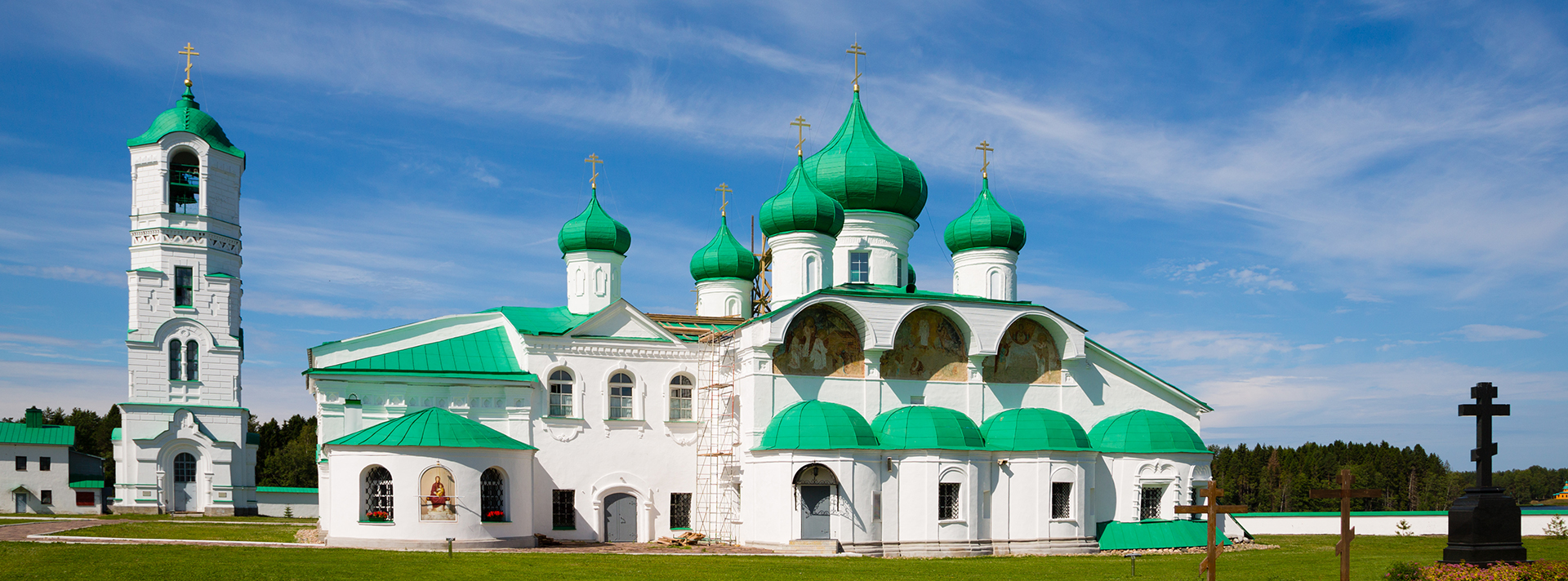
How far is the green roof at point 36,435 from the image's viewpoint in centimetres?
3688

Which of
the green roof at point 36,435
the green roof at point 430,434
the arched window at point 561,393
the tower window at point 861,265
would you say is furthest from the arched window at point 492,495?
the green roof at point 36,435

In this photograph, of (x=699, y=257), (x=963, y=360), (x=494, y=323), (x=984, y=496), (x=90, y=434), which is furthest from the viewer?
(x=90, y=434)

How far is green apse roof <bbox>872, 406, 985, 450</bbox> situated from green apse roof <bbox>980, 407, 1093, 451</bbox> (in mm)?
480

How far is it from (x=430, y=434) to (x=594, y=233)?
8310 mm

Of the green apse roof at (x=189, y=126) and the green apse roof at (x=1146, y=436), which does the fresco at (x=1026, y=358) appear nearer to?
the green apse roof at (x=1146, y=436)

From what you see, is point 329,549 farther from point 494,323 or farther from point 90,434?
point 90,434

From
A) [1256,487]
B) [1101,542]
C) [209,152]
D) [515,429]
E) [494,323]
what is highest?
[209,152]

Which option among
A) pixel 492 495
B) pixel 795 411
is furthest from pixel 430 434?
pixel 795 411

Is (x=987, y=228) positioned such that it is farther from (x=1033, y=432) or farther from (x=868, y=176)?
(x=1033, y=432)

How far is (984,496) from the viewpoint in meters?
23.1

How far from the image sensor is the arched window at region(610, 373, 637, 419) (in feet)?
83.7

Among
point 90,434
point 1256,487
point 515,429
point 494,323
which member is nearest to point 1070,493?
point 515,429

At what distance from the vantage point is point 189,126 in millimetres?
33750

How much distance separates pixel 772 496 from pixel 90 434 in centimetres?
4917
